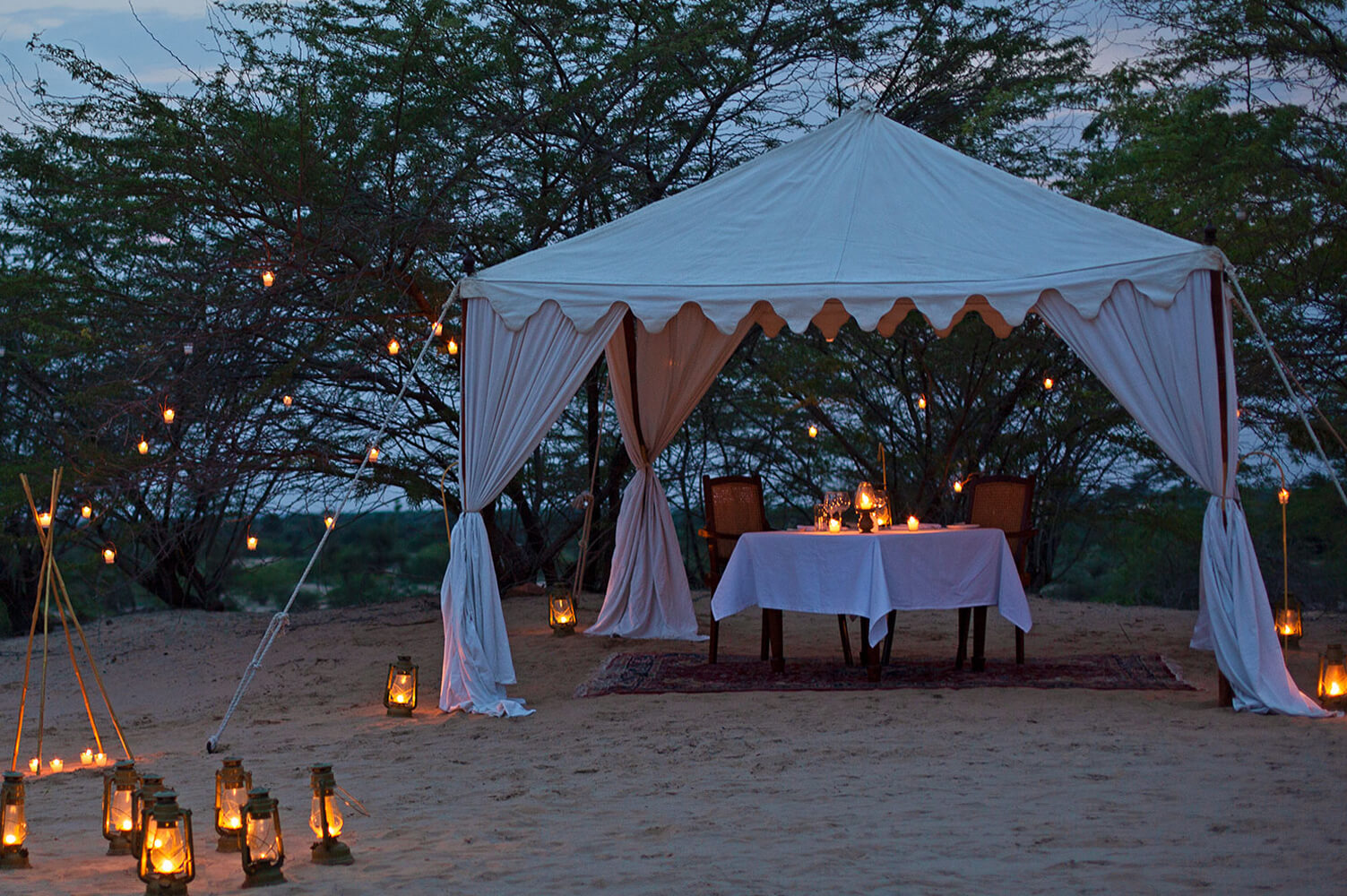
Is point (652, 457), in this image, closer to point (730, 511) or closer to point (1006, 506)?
point (730, 511)

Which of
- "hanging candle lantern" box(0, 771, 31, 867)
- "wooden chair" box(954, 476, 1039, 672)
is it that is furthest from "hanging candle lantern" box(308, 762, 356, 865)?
"wooden chair" box(954, 476, 1039, 672)

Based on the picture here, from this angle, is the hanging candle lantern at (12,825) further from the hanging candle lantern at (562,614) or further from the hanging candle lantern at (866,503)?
the hanging candle lantern at (562,614)

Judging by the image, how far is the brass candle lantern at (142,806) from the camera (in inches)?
113

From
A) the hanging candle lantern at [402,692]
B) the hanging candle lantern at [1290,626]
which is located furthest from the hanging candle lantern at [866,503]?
the hanging candle lantern at [1290,626]

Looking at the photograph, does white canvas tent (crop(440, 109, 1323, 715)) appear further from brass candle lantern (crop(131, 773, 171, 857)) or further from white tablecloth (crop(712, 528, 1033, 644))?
brass candle lantern (crop(131, 773, 171, 857))

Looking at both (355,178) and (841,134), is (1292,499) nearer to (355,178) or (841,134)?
(841,134)

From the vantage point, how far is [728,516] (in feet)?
20.6

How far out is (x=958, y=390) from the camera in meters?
9.49

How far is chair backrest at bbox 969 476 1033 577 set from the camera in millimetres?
5965

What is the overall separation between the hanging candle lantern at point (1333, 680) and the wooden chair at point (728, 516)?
6.80 feet

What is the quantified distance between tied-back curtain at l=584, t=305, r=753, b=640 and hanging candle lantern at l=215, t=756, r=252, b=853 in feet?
12.1

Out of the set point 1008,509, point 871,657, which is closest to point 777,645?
point 871,657

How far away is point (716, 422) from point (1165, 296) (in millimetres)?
5218

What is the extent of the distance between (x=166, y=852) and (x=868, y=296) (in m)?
3.29
